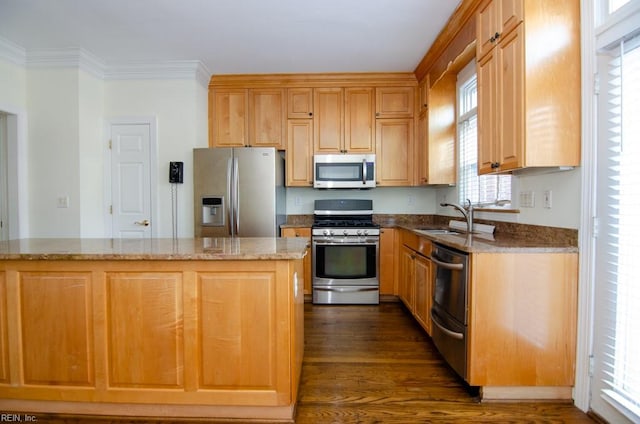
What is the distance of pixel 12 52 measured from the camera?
9.98 feet

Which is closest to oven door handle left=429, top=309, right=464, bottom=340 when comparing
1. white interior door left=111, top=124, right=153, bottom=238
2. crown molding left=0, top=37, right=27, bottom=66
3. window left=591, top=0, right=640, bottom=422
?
window left=591, top=0, right=640, bottom=422

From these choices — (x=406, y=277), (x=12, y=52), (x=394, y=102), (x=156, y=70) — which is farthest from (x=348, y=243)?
(x=12, y=52)

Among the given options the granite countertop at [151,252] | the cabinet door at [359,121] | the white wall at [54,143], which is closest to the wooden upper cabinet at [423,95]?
the cabinet door at [359,121]

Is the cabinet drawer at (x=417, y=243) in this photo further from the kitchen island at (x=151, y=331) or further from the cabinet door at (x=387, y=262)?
the kitchen island at (x=151, y=331)

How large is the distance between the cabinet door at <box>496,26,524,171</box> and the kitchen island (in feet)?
4.64

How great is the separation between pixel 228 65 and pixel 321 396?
3.40 m

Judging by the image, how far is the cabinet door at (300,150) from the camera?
3805 millimetres

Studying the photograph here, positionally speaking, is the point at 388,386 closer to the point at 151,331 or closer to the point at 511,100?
the point at 151,331

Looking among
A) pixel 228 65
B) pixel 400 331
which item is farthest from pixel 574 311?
pixel 228 65

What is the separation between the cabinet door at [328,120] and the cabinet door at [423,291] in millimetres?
1732

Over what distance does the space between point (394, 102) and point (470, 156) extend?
1205mm

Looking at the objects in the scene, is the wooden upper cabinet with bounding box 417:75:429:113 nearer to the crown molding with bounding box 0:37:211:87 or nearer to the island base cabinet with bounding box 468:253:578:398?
the island base cabinet with bounding box 468:253:578:398

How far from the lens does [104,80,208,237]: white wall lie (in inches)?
137

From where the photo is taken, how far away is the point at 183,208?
11.5 feet
